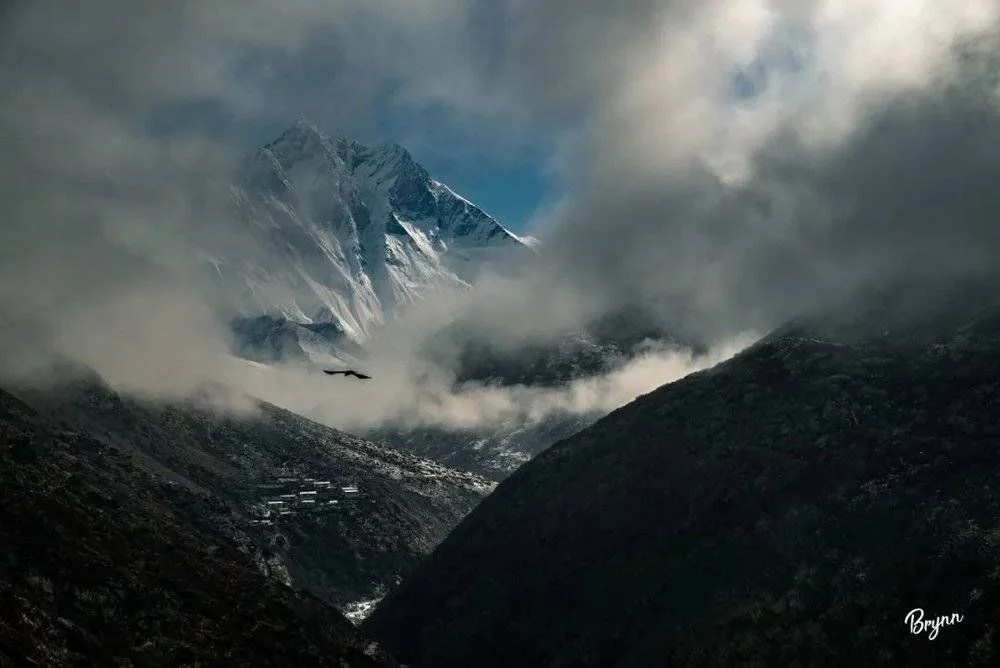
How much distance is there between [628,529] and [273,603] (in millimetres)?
68620

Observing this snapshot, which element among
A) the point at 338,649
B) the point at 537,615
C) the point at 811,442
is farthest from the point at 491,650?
the point at 811,442

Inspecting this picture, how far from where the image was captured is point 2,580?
97.1 metres

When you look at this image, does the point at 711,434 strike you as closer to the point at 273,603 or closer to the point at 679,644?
the point at 679,644

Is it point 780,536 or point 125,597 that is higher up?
point 780,536

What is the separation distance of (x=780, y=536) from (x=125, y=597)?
9728 cm

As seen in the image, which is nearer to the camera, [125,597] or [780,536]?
[125,597]

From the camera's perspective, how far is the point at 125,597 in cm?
11131

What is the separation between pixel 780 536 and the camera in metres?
139

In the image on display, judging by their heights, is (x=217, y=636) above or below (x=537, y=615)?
below

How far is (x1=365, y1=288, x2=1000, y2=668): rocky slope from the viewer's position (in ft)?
362

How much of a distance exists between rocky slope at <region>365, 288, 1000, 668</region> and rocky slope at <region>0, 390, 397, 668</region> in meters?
35.5

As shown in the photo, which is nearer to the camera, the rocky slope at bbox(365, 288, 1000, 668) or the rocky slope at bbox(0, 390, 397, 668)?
the rocky slope at bbox(0, 390, 397, 668)

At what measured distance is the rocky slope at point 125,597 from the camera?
314 feet

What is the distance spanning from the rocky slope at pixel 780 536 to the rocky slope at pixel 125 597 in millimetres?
35513
